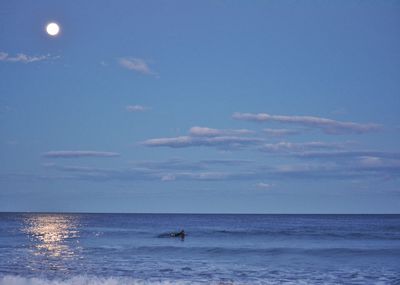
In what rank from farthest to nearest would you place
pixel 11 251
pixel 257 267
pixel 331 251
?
1. pixel 331 251
2. pixel 11 251
3. pixel 257 267

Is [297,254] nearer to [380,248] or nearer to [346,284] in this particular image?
[380,248]

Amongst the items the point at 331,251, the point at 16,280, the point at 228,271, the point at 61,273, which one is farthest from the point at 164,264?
the point at 331,251

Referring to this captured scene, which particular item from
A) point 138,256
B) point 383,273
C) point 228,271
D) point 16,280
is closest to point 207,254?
point 138,256

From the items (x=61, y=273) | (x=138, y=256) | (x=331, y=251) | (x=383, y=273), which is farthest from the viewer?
(x=331, y=251)

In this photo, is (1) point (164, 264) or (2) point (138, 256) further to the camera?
(2) point (138, 256)

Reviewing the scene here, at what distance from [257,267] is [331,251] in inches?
611

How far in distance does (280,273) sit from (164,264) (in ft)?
27.8

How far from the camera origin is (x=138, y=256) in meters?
40.5

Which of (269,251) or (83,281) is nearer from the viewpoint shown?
(83,281)

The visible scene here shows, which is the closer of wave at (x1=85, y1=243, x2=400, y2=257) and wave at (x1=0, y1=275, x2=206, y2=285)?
wave at (x1=0, y1=275, x2=206, y2=285)

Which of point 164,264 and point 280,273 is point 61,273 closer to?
point 164,264

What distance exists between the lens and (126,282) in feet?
86.2

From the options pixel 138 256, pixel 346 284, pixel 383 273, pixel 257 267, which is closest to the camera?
pixel 346 284

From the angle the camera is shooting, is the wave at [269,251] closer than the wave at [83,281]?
No
